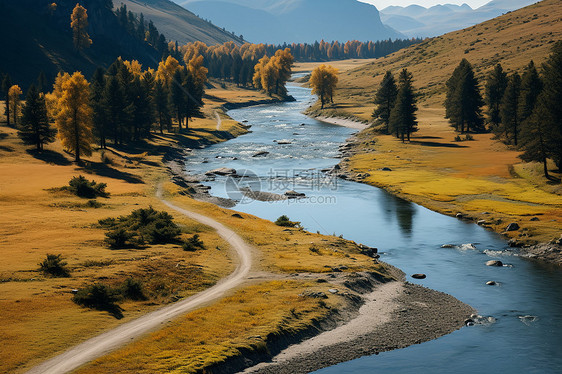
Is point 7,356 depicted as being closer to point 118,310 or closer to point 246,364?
point 118,310

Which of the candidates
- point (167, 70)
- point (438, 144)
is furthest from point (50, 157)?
point (438, 144)

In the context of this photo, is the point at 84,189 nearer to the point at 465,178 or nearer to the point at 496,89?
the point at 465,178

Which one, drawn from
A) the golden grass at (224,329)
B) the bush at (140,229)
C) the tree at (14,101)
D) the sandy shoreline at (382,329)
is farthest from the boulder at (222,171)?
the sandy shoreline at (382,329)

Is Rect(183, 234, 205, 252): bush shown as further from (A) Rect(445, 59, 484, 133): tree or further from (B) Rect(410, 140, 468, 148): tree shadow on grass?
(A) Rect(445, 59, 484, 133): tree

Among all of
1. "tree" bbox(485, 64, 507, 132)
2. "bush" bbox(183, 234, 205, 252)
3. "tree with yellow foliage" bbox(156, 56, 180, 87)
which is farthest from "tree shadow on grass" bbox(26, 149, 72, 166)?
"tree" bbox(485, 64, 507, 132)

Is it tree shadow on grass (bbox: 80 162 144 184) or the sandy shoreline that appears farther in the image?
tree shadow on grass (bbox: 80 162 144 184)

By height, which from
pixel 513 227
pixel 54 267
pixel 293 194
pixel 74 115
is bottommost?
pixel 54 267
